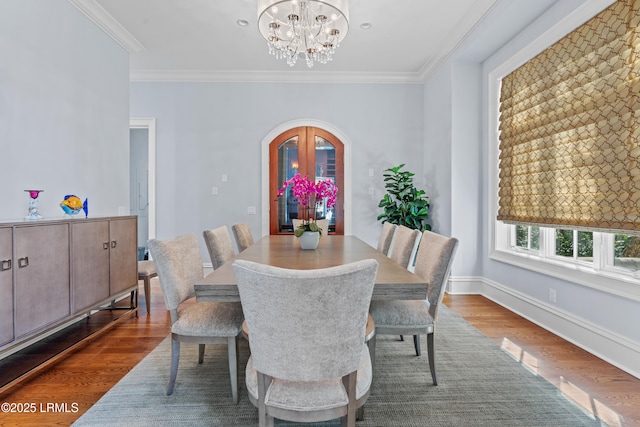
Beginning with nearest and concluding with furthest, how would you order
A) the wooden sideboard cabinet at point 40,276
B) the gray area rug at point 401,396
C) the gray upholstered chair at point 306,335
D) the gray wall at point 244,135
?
1. the gray upholstered chair at point 306,335
2. the gray area rug at point 401,396
3. the wooden sideboard cabinet at point 40,276
4. the gray wall at point 244,135

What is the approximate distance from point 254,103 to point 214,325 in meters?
3.86

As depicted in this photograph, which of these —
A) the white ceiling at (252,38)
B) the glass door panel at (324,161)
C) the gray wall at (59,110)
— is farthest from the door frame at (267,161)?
the gray wall at (59,110)

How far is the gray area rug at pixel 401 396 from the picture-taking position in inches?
63.9

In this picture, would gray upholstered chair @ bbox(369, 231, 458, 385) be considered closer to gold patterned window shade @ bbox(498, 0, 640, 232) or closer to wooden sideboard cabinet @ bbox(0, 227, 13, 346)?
gold patterned window shade @ bbox(498, 0, 640, 232)

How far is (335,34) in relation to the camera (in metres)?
2.53

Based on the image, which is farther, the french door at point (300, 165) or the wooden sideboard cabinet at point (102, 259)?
the french door at point (300, 165)

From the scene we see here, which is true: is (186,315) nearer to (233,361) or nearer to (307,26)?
(233,361)

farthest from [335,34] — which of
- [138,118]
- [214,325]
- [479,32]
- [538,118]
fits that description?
[138,118]

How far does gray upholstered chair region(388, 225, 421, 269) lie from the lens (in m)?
2.22

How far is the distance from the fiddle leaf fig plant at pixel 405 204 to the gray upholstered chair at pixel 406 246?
195cm

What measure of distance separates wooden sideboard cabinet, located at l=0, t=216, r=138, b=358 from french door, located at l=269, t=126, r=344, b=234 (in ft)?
7.53

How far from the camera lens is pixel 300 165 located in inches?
194

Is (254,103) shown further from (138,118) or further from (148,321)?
(148,321)

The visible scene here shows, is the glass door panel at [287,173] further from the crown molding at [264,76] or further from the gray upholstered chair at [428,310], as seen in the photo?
the gray upholstered chair at [428,310]
